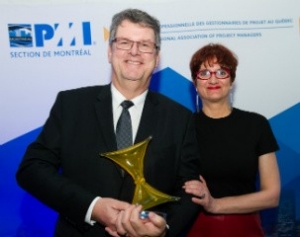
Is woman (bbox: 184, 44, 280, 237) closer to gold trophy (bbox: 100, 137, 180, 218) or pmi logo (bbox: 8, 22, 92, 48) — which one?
gold trophy (bbox: 100, 137, 180, 218)

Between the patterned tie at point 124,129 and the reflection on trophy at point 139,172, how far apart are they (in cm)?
8

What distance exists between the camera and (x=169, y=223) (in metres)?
1.57

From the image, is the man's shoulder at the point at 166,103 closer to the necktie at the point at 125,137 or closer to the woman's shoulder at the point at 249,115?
the necktie at the point at 125,137

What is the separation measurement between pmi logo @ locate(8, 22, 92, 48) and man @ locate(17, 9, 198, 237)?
4.05 feet

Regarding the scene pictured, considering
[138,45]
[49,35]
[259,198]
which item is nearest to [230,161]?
A: [259,198]

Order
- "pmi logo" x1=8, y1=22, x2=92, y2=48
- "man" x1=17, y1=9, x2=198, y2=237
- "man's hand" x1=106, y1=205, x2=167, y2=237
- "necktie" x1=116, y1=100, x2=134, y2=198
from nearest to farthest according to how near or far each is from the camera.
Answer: "man's hand" x1=106, y1=205, x2=167, y2=237 → "man" x1=17, y1=9, x2=198, y2=237 → "necktie" x1=116, y1=100, x2=134, y2=198 → "pmi logo" x1=8, y1=22, x2=92, y2=48

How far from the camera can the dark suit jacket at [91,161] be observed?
151 centimetres

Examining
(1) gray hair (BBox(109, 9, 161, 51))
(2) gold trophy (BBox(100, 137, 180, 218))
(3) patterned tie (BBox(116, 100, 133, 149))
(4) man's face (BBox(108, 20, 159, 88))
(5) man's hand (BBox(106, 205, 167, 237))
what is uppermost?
(1) gray hair (BBox(109, 9, 161, 51))

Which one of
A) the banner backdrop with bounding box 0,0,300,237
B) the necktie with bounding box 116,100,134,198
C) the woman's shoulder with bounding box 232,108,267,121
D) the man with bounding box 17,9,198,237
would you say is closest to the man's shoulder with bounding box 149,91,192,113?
the man with bounding box 17,9,198,237

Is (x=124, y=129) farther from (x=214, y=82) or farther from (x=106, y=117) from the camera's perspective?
(x=214, y=82)

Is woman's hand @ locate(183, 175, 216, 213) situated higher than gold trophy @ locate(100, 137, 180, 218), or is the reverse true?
gold trophy @ locate(100, 137, 180, 218)

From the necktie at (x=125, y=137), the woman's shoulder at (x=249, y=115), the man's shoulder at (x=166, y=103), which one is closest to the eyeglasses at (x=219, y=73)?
the woman's shoulder at (x=249, y=115)

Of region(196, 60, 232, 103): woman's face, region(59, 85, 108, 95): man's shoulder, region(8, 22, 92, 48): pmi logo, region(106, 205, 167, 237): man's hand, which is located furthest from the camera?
region(8, 22, 92, 48): pmi logo

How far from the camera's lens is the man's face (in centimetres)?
169
